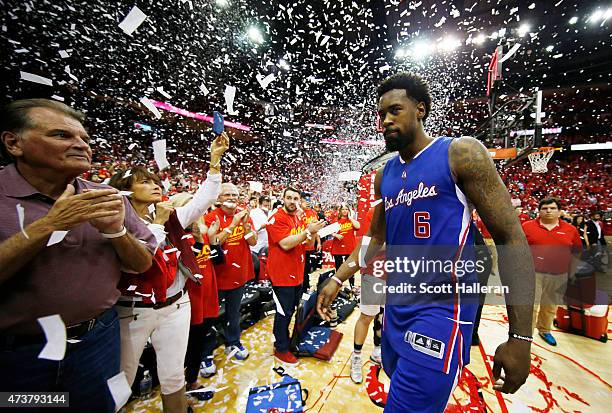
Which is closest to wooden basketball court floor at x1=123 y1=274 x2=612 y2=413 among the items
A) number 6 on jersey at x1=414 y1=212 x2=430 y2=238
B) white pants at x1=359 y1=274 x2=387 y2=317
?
white pants at x1=359 y1=274 x2=387 y2=317

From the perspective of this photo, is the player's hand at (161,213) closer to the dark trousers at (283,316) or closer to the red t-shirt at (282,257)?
the red t-shirt at (282,257)

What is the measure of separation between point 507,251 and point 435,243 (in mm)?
330

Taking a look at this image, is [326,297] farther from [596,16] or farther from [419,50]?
[596,16]

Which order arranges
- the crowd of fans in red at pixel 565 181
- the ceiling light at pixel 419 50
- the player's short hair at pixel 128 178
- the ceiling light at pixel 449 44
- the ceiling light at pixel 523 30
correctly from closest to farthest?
the player's short hair at pixel 128 178, the ceiling light at pixel 523 30, the ceiling light at pixel 449 44, the ceiling light at pixel 419 50, the crowd of fans in red at pixel 565 181

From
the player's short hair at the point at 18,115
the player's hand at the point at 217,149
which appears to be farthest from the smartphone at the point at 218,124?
the player's short hair at the point at 18,115

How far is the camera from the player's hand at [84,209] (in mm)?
1062

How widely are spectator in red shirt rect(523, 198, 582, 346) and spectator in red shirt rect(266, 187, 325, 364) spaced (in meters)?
3.88

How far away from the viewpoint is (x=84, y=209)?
1.11 meters

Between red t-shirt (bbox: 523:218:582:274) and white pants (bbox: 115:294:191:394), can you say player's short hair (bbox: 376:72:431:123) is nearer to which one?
white pants (bbox: 115:294:191:394)

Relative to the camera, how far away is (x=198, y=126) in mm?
18656

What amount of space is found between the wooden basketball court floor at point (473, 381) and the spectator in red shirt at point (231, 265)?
0.28m

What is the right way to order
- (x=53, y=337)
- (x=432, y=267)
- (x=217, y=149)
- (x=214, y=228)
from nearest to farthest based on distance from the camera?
(x=53, y=337), (x=432, y=267), (x=217, y=149), (x=214, y=228)

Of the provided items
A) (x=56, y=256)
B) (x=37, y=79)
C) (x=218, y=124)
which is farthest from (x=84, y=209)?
(x=37, y=79)

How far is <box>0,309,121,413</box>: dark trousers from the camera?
1.08 m
